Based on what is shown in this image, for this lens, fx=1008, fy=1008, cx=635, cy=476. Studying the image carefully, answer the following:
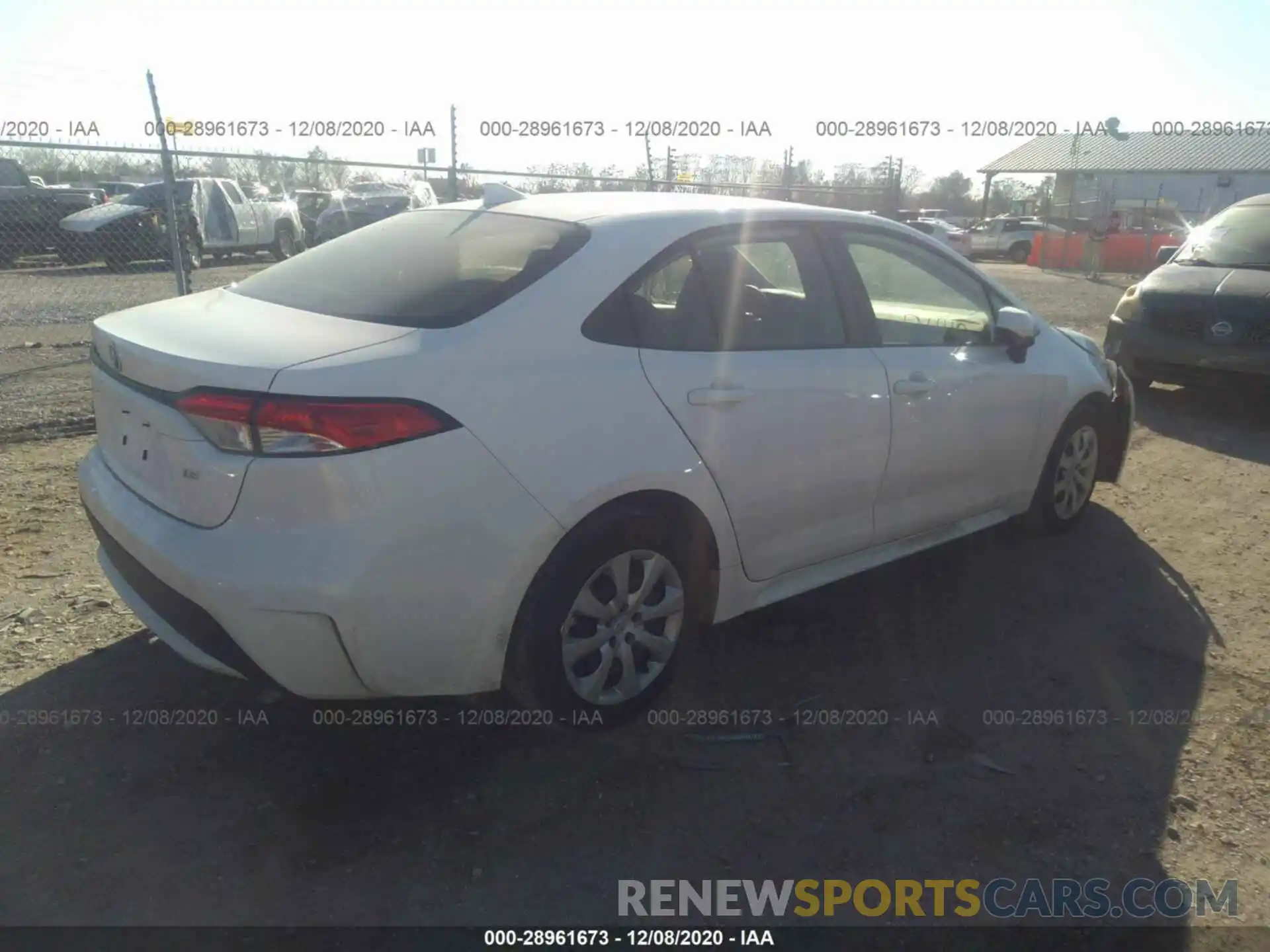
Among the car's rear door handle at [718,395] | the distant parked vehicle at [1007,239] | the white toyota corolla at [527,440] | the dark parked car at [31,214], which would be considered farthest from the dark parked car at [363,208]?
the distant parked vehicle at [1007,239]

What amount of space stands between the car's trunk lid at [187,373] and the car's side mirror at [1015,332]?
8.42ft

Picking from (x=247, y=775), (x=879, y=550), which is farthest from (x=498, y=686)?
(x=879, y=550)

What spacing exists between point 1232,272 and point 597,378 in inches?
262

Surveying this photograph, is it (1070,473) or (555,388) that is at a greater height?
(555,388)

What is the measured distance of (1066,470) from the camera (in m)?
4.77

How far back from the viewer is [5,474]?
532 centimetres

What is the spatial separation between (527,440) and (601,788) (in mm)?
1037

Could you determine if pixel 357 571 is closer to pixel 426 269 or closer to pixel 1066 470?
pixel 426 269

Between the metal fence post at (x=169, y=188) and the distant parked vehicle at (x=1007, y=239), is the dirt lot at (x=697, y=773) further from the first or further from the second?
the distant parked vehicle at (x=1007, y=239)

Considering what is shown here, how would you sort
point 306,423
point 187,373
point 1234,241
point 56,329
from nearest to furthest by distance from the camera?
point 306,423, point 187,373, point 1234,241, point 56,329

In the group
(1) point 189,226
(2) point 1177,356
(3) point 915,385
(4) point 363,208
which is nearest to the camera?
(3) point 915,385

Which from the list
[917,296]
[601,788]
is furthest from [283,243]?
[601,788]

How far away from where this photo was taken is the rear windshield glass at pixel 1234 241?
7703 millimetres

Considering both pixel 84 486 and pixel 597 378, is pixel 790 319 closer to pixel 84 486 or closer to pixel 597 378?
pixel 597 378
